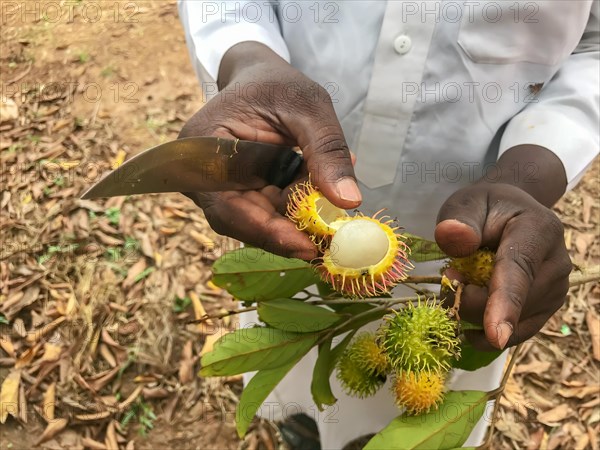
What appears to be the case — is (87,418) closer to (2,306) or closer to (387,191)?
(2,306)

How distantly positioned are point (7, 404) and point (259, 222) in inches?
47.3

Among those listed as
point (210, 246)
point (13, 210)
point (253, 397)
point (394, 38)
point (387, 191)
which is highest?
point (394, 38)

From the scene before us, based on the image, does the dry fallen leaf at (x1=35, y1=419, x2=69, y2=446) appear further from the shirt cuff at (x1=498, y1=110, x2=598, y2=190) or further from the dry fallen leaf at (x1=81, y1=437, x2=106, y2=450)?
the shirt cuff at (x1=498, y1=110, x2=598, y2=190)

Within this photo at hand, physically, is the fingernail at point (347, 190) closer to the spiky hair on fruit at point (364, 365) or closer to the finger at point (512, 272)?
the finger at point (512, 272)

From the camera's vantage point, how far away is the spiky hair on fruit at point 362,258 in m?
0.79

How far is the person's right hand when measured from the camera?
77cm

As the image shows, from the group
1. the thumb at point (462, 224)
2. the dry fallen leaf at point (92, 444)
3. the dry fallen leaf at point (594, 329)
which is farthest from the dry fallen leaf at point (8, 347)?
the dry fallen leaf at point (594, 329)

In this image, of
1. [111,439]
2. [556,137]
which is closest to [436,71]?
[556,137]

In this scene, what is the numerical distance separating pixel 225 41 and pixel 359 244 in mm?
479

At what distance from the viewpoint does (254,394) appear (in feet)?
2.96

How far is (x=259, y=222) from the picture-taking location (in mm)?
804

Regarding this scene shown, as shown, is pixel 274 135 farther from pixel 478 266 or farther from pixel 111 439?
pixel 111 439

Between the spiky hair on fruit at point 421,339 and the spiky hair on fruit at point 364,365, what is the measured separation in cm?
16

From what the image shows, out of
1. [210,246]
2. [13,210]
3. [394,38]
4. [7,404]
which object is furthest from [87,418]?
[394,38]
